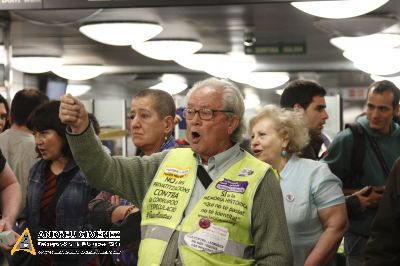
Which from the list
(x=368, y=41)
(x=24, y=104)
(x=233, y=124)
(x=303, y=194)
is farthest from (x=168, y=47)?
(x=233, y=124)

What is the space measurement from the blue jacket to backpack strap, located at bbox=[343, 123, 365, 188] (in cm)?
156

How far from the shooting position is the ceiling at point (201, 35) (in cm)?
729

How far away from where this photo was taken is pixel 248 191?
3033 millimetres

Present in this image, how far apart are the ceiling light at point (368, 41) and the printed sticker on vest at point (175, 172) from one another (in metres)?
5.11

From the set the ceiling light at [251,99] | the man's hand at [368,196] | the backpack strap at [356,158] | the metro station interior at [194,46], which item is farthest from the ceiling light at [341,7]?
the ceiling light at [251,99]

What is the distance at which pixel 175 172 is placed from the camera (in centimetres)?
317

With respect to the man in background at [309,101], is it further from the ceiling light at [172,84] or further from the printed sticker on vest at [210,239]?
the ceiling light at [172,84]

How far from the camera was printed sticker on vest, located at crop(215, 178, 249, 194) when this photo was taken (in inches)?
120

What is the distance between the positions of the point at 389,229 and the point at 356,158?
2159mm

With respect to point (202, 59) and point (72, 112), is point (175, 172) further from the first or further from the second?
point (202, 59)

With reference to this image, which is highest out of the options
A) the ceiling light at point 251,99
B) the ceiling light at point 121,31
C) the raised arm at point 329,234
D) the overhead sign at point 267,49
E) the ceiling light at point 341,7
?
the overhead sign at point 267,49

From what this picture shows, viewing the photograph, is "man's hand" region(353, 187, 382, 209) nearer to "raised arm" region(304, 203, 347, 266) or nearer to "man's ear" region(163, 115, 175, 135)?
"raised arm" region(304, 203, 347, 266)

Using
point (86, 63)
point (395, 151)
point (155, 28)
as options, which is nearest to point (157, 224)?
point (395, 151)

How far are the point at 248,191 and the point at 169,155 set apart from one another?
0.41 m
